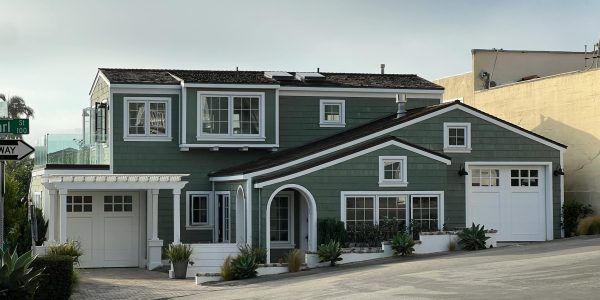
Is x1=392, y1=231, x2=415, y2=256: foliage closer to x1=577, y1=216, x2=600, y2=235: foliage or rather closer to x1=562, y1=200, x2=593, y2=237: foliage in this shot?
x1=577, y1=216, x2=600, y2=235: foliage

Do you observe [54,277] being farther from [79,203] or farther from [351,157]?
[79,203]

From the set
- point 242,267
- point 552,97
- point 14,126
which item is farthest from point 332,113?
point 14,126

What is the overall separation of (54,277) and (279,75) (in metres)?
15.3

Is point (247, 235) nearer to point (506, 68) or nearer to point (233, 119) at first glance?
point (233, 119)

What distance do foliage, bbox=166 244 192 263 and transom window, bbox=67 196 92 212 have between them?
17.4ft

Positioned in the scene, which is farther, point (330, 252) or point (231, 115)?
point (231, 115)

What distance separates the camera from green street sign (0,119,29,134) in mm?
18531

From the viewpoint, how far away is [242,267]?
24.5 meters

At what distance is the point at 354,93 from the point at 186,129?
601 centimetres

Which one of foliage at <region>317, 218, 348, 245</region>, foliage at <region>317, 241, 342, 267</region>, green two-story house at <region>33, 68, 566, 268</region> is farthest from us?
green two-story house at <region>33, 68, 566, 268</region>

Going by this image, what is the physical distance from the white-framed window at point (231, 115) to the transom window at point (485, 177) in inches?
267

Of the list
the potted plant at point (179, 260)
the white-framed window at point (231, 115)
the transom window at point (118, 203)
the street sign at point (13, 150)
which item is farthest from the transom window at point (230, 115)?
the street sign at point (13, 150)

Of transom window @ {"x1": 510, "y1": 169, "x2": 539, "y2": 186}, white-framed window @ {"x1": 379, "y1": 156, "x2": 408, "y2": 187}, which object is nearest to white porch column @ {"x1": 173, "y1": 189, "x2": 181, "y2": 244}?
white-framed window @ {"x1": 379, "y1": 156, "x2": 408, "y2": 187}

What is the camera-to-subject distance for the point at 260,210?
90.4 ft
